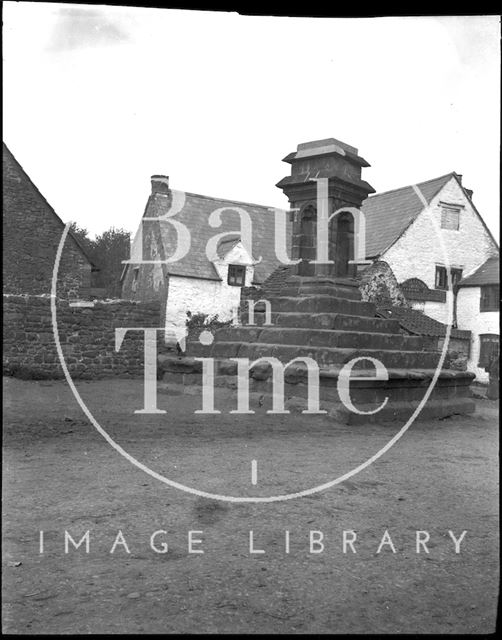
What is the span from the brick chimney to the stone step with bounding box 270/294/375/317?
1501 cm

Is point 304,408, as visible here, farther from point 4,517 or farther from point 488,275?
point 488,275

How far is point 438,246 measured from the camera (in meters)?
22.9

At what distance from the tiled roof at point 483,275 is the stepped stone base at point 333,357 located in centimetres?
1305

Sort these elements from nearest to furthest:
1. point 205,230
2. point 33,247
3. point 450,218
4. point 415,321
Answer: point 33,247 → point 415,321 → point 205,230 → point 450,218

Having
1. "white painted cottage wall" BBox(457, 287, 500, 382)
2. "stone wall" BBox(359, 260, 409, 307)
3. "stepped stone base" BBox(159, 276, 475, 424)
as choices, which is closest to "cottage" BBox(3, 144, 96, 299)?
"stone wall" BBox(359, 260, 409, 307)

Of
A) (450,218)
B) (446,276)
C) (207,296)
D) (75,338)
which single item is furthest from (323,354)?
(450,218)

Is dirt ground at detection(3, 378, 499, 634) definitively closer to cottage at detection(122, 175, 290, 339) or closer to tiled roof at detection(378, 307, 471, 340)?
tiled roof at detection(378, 307, 471, 340)

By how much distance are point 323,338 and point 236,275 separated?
534 inches

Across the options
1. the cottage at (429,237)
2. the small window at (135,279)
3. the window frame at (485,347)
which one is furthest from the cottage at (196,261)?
the window frame at (485,347)

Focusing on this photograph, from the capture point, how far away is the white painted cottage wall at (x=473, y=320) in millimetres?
22266

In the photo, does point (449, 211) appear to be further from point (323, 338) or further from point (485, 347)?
point (323, 338)

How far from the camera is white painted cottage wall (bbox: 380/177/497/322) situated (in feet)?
72.1

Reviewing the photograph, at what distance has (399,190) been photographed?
24578 mm

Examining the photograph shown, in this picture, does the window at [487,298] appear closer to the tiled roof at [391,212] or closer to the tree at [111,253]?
the tiled roof at [391,212]
